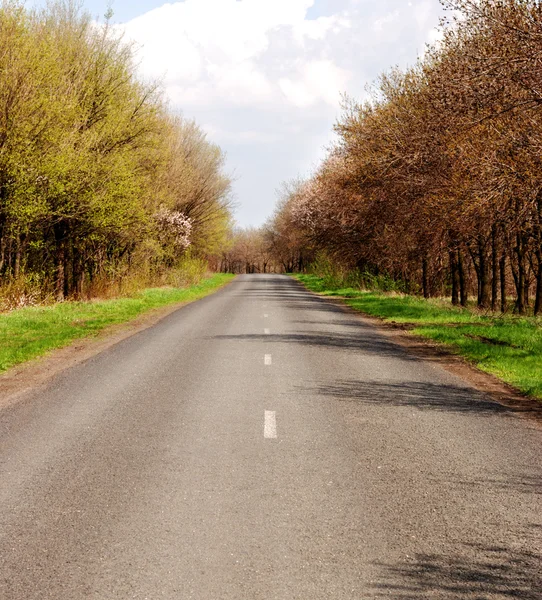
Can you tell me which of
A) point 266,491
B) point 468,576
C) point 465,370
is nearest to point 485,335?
point 465,370

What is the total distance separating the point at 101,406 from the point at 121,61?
68.5ft

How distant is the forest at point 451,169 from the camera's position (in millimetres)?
12828

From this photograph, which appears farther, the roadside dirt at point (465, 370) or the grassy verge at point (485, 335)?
the grassy verge at point (485, 335)

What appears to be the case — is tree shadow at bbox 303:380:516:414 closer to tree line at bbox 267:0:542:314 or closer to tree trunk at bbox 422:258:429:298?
tree line at bbox 267:0:542:314

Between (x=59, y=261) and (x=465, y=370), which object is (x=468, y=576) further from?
(x=59, y=261)

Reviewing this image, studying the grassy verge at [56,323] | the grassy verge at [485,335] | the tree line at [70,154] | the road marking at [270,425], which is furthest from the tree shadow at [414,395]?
the tree line at [70,154]

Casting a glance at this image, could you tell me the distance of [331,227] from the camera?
3869 centimetres

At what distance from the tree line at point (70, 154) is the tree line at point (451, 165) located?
912cm

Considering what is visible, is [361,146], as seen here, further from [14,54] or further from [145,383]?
[145,383]

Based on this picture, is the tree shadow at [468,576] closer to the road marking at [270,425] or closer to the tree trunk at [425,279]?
the road marking at [270,425]

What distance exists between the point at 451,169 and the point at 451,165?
436mm

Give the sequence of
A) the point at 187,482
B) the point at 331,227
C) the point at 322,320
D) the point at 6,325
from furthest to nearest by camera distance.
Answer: the point at 331,227, the point at 322,320, the point at 6,325, the point at 187,482

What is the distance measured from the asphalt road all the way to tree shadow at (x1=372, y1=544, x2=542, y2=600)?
0.01 m

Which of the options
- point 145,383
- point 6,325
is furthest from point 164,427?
point 6,325
